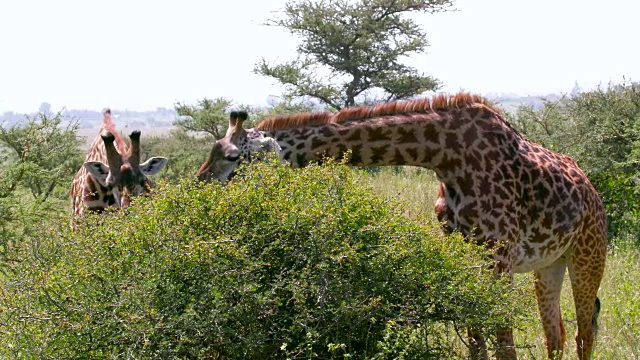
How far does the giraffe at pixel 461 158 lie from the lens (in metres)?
6.64

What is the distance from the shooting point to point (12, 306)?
14.4 feet

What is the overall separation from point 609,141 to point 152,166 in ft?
34.0

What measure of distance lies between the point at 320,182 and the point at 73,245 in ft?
4.72

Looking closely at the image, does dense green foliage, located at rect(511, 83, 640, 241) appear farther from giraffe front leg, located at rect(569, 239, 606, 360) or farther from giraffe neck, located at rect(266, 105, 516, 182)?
giraffe neck, located at rect(266, 105, 516, 182)

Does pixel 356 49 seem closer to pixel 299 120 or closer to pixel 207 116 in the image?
pixel 207 116

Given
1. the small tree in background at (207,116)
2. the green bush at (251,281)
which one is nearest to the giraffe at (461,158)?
the green bush at (251,281)

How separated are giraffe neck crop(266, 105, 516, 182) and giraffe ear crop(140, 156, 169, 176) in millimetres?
1467

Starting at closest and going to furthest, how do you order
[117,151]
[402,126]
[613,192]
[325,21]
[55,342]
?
[55,342] < [402,126] < [117,151] < [613,192] < [325,21]

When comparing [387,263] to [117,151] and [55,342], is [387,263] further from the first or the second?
[117,151]

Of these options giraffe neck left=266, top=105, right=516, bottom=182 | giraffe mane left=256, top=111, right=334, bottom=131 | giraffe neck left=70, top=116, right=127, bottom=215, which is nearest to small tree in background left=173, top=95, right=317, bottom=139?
giraffe neck left=70, top=116, right=127, bottom=215

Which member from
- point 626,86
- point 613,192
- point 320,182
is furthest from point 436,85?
point 320,182

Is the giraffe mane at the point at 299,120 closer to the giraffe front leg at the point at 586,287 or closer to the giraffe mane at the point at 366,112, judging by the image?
the giraffe mane at the point at 366,112

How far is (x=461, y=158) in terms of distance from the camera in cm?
679

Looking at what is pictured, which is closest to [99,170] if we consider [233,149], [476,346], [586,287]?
[233,149]
